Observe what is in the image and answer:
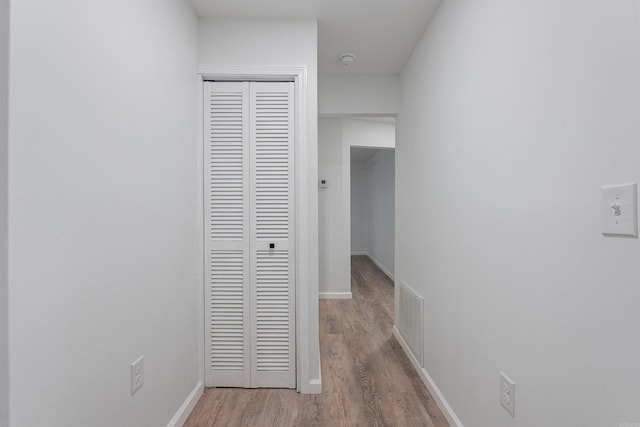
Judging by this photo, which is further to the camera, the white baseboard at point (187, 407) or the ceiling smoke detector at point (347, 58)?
the ceiling smoke detector at point (347, 58)

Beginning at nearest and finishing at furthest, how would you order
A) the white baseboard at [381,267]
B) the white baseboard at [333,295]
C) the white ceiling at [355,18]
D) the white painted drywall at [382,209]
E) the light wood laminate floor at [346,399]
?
the light wood laminate floor at [346,399] < the white ceiling at [355,18] < the white baseboard at [333,295] < the white baseboard at [381,267] < the white painted drywall at [382,209]

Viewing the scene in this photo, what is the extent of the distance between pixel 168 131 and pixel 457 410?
223 centimetres

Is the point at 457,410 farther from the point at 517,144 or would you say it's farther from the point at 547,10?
the point at 547,10

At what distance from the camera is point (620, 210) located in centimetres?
80

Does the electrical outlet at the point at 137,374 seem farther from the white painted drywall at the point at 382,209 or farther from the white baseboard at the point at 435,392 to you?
the white painted drywall at the point at 382,209

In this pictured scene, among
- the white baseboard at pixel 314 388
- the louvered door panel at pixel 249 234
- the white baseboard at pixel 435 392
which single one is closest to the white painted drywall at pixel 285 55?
the white baseboard at pixel 314 388

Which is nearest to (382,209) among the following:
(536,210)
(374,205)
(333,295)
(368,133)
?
(374,205)

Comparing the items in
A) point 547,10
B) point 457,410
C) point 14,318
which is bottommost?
point 457,410

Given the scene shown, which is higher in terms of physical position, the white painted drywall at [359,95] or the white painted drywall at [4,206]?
the white painted drywall at [359,95]

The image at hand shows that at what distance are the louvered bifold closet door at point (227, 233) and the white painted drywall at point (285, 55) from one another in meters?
0.21

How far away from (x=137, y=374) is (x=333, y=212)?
3.05 m

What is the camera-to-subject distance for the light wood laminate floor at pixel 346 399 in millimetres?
1780

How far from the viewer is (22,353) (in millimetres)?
835

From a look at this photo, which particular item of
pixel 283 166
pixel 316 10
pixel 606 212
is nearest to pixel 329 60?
pixel 316 10
